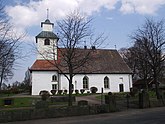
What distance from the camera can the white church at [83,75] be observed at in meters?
50.5

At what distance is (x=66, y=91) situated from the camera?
49344mm

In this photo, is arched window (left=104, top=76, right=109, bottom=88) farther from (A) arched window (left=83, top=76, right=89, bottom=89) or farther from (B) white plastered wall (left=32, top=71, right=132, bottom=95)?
(A) arched window (left=83, top=76, right=89, bottom=89)

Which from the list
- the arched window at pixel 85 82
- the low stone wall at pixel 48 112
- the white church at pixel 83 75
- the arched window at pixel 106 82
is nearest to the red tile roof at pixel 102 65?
the white church at pixel 83 75

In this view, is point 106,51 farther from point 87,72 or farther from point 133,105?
point 133,105

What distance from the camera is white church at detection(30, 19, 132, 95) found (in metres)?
50.5

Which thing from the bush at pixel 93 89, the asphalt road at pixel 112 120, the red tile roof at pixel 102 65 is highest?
the red tile roof at pixel 102 65

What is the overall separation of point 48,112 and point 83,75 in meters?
33.9

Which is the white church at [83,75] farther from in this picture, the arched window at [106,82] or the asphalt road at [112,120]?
the asphalt road at [112,120]

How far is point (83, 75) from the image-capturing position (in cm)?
5191

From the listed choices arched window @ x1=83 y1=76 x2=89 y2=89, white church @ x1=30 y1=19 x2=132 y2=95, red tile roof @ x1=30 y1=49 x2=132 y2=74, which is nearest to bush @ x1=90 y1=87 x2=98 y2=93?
white church @ x1=30 y1=19 x2=132 y2=95

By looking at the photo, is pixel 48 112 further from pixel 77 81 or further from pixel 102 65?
pixel 102 65

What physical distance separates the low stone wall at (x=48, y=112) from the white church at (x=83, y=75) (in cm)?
2904

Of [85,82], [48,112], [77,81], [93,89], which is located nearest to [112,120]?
[48,112]

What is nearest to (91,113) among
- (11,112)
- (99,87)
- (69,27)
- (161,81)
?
(11,112)
